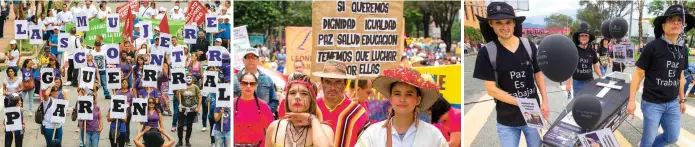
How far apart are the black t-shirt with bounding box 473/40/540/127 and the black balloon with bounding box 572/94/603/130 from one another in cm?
29

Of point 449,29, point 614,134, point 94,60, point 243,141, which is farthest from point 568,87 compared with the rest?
point 449,29

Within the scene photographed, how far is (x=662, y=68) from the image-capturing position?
544 centimetres

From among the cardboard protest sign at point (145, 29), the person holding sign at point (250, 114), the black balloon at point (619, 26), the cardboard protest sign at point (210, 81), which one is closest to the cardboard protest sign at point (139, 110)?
the cardboard protest sign at point (210, 81)

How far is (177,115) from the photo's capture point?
27.5 ft

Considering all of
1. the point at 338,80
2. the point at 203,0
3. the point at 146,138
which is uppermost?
the point at 203,0

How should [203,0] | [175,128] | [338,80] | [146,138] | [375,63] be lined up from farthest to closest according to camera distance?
[203,0] → [175,128] → [146,138] → [375,63] → [338,80]

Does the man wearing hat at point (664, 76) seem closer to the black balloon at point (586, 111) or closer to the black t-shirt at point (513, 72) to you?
the black balloon at point (586, 111)

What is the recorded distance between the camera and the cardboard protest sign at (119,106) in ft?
25.1

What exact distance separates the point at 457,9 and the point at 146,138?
24498mm

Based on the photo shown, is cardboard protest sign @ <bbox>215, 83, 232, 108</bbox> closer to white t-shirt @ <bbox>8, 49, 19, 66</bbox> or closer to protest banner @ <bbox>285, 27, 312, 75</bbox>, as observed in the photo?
protest banner @ <bbox>285, 27, 312, 75</bbox>

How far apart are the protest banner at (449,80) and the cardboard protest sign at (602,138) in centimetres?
85

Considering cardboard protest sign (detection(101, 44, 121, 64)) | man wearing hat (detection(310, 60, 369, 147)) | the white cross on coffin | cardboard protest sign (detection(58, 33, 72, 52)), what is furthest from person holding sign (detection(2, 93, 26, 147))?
the white cross on coffin

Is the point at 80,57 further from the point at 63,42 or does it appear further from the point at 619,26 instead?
the point at 619,26

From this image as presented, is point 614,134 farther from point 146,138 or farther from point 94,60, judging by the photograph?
point 94,60
